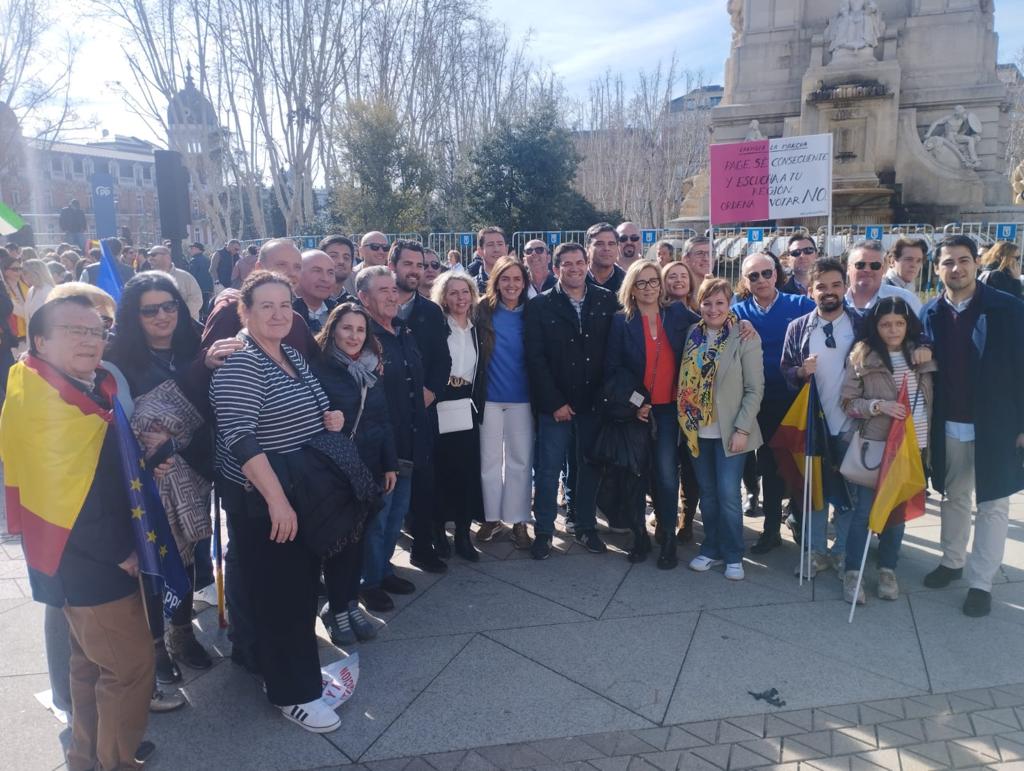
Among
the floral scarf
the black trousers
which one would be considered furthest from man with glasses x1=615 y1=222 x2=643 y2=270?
the black trousers

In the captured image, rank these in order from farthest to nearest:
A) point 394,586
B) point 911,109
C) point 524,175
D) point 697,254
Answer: point 524,175
point 911,109
point 697,254
point 394,586

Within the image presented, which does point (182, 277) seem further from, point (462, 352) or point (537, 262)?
point (462, 352)

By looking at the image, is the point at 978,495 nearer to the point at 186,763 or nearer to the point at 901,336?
the point at 901,336

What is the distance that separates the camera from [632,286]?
4879 mm

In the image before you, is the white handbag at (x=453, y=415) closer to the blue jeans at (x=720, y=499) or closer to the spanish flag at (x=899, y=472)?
the blue jeans at (x=720, y=499)

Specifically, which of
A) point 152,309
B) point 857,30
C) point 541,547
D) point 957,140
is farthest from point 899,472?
point 857,30

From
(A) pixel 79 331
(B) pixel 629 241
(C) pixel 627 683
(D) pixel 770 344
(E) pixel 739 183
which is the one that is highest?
(E) pixel 739 183

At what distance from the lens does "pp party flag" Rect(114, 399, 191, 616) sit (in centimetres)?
287

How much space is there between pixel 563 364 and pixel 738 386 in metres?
1.17

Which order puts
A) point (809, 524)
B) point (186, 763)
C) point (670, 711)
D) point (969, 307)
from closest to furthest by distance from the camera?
point (186, 763) → point (670, 711) → point (969, 307) → point (809, 524)

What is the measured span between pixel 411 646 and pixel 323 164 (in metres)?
25.7

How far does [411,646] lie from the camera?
4016mm

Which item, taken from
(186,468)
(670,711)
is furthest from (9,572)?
(670,711)

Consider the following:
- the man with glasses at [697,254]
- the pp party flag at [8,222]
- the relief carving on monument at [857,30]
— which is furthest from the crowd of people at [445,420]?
the relief carving on monument at [857,30]
